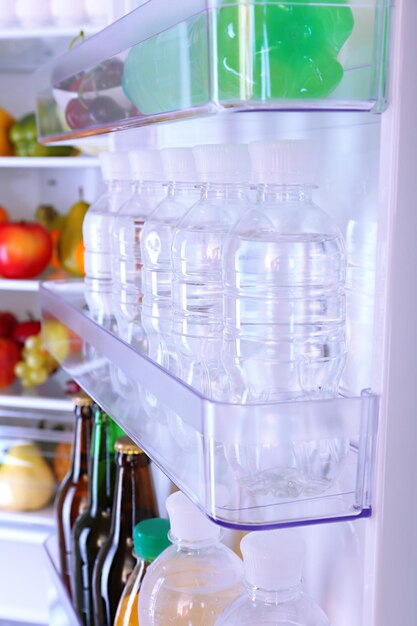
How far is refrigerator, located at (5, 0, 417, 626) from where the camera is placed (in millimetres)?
499

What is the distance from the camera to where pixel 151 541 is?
0.81 m

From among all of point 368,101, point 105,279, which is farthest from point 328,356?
point 105,279

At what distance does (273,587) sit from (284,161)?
0.30 meters

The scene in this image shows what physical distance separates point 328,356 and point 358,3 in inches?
9.7

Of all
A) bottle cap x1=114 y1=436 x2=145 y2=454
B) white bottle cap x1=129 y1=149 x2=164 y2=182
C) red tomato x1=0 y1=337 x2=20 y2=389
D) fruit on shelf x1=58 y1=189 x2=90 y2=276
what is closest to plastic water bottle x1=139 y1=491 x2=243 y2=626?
bottle cap x1=114 y1=436 x2=145 y2=454

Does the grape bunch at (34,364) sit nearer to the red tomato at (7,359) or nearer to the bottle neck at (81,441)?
the red tomato at (7,359)

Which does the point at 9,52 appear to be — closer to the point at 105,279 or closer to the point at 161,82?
the point at 105,279

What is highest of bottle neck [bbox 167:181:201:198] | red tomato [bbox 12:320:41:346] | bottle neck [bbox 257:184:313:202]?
bottle neck [bbox 257:184:313:202]

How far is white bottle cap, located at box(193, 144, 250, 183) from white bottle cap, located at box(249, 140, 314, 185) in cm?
8

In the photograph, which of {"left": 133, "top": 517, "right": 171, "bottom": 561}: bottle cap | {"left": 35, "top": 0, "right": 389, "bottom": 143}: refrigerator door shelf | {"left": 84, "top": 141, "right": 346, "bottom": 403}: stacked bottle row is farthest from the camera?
{"left": 133, "top": 517, "right": 171, "bottom": 561}: bottle cap

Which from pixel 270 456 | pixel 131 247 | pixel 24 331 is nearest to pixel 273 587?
pixel 270 456

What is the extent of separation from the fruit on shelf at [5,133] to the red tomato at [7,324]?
0.45 metres

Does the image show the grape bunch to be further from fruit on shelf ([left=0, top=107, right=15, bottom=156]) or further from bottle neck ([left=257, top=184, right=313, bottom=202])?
bottle neck ([left=257, top=184, right=313, bottom=202])

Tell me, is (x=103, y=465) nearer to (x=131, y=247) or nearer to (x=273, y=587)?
(x=131, y=247)
